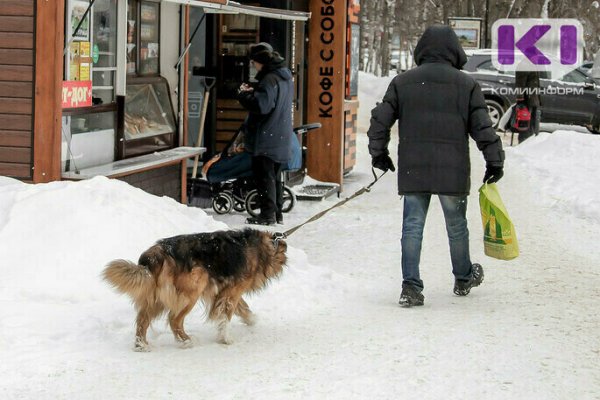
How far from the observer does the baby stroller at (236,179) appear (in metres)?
11.8

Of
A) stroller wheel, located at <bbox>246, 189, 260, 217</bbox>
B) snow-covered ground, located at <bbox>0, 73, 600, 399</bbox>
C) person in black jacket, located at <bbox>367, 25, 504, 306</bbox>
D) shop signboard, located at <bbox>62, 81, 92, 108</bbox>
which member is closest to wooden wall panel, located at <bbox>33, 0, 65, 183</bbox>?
shop signboard, located at <bbox>62, 81, 92, 108</bbox>

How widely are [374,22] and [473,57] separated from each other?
26.2m

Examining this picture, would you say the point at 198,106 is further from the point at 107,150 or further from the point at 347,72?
the point at 107,150

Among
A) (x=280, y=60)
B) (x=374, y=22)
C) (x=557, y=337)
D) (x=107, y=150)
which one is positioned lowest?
(x=557, y=337)

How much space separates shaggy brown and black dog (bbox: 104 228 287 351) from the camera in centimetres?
603

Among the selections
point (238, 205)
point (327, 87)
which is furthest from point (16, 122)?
point (327, 87)

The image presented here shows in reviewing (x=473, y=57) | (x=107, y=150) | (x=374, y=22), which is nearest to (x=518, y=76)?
(x=473, y=57)

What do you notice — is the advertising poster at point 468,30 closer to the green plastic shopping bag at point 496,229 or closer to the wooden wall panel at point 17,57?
the wooden wall panel at point 17,57

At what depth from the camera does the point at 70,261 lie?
719 cm

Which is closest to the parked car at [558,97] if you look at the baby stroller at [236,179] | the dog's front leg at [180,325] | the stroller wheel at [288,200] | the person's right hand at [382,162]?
the stroller wheel at [288,200]

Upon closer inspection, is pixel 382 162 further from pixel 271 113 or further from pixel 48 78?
pixel 271 113

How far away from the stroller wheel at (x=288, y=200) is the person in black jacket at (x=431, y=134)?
479 centimetres

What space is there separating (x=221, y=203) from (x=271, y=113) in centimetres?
143

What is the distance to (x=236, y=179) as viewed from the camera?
12.2 m
